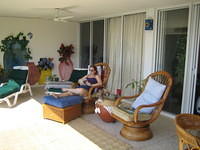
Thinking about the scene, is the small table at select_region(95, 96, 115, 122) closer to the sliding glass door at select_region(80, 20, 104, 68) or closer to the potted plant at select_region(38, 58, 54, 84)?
the sliding glass door at select_region(80, 20, 104, 68)

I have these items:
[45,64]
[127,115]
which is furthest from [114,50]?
[127,115]

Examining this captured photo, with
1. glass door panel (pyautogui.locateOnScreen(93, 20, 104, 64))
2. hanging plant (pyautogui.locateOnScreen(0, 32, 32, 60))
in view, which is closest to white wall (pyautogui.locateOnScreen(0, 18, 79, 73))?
hanging plant (pyautogui.locateOnScreen(0, 32, 32, 60))

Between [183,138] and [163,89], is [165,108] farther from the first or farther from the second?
[183,138]

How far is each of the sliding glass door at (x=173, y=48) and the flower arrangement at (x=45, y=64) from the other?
148 inches

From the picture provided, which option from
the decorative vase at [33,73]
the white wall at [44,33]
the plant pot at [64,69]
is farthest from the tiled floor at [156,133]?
the plant pot at [64,69]

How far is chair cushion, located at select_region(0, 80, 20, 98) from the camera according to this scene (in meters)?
4.76

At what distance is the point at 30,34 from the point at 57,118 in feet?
12.2

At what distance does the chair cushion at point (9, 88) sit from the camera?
187 inches

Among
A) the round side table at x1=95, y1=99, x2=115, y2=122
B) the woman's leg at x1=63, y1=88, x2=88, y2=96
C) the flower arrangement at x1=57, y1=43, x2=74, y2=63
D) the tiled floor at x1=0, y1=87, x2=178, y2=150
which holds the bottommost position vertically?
the tiled floor at x1=0, y1=87, x2=178, y2=150

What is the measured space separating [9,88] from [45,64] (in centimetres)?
208

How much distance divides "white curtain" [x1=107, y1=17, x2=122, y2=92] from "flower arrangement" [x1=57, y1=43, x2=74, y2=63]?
5.83 feet

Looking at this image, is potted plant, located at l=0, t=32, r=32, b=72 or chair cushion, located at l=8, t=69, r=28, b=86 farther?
potted plant, located at l=0, t=32, r=32, b=72

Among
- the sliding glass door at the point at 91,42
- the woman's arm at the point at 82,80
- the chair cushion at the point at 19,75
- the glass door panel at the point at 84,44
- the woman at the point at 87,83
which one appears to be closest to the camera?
the woman at the point at 87,83

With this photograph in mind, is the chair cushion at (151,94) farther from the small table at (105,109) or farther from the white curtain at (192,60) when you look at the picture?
the white curtain at (192,60)
